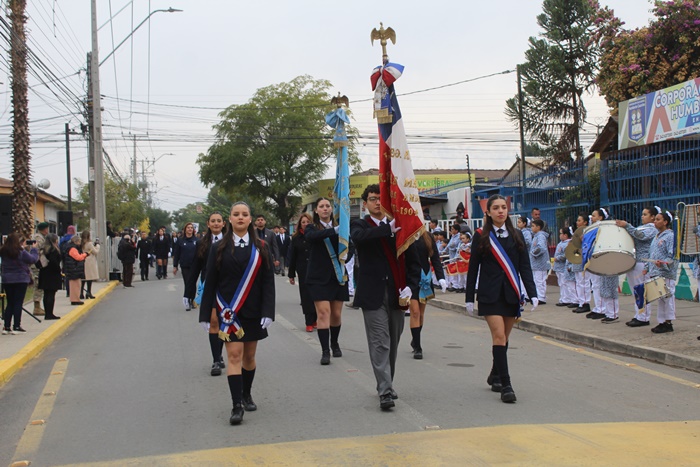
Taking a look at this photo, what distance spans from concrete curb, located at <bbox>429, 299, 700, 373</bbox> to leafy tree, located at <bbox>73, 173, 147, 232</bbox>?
37237mm

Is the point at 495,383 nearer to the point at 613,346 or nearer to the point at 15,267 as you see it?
the point at 613,346

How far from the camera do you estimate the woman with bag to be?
44.3 ft

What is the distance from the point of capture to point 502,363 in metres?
6.55

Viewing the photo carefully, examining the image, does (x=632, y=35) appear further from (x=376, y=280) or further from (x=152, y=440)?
(x=152, y=440)

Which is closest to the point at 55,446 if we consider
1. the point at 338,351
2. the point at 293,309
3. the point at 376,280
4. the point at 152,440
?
the point at 152,440

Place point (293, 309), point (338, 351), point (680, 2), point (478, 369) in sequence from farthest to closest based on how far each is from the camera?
point (680, 2)
point (293, 309)
point (338, 351)
point (478, 369)

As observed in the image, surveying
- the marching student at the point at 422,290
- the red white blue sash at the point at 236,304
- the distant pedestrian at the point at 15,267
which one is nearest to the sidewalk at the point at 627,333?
the marching student at the point at 422,290

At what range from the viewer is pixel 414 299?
8633 mm

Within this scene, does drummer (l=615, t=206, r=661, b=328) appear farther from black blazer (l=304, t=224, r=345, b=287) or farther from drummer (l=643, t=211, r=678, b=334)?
black blazer (l=304, t=224, r=345, b=287)

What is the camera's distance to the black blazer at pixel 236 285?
5965 millimetres

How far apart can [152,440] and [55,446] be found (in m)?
0.73

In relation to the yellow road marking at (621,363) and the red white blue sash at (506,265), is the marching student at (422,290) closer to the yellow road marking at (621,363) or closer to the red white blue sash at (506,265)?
the red white blue sash at (506,265)

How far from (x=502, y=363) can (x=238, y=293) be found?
246 centimetres

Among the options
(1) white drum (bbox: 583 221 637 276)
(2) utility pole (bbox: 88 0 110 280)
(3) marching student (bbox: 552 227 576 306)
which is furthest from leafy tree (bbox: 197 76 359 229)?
(1) white drum (bbox: 583 221 637 276)
